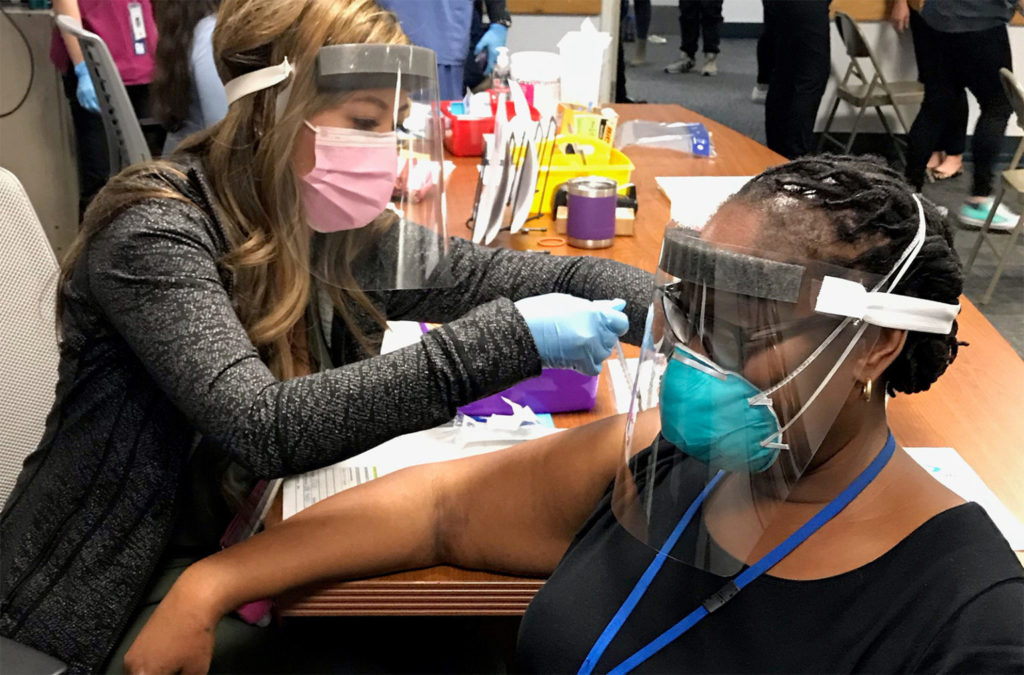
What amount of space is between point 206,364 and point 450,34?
105 inches

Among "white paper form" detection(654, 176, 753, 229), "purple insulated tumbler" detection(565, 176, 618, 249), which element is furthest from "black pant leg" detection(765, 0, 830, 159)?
"purple insulated tumbler" detection(565, 176, 618, 249)

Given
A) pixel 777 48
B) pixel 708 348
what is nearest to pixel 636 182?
pixel 777 48

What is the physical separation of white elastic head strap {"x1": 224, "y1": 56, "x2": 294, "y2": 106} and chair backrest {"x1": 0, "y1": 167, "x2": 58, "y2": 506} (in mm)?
380

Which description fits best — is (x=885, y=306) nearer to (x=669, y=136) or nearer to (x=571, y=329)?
(x=571, y=329)

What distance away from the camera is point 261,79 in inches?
47.6

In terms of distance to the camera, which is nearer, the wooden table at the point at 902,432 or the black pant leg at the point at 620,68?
the wooden table at the point at 902,432

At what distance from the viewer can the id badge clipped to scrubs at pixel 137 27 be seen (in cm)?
343

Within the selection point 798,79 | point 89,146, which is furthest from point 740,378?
point 89,146

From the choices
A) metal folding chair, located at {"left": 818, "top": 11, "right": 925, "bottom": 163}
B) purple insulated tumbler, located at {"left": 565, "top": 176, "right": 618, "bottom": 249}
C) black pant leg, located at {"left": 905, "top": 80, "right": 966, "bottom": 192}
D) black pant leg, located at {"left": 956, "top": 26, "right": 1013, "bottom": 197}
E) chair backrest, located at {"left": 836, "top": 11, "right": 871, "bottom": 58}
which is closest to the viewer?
purple insulated tumbler, located at {"left": 565, "top": 176, "right": 618, "bottom": 249}

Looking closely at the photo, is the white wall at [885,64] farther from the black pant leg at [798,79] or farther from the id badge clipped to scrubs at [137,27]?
the id badge clipped to scrubs at [137,27]

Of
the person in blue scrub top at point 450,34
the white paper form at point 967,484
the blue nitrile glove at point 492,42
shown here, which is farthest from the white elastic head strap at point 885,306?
the blue nitrile glove at point 492,42

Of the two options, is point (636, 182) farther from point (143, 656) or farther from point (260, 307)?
point (143, 656)

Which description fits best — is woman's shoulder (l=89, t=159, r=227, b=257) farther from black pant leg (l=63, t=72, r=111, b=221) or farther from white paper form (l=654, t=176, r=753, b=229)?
black pant leg (l=63, t=72, r=111, b=221)

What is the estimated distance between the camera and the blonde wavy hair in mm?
1194
